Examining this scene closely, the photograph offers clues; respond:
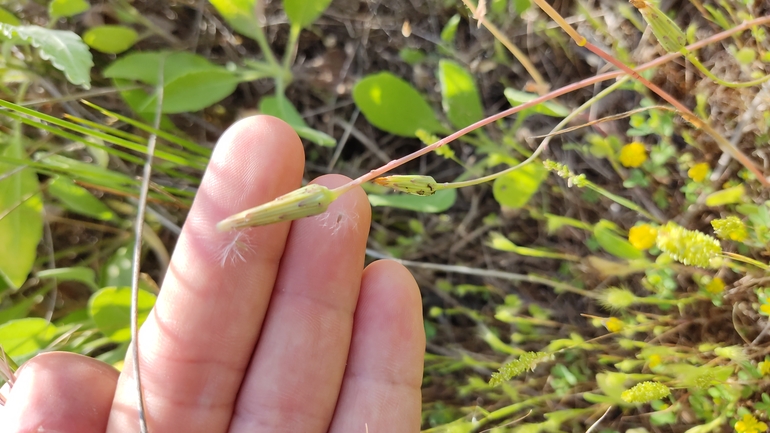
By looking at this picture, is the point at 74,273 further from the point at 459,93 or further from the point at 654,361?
the point at 654,361

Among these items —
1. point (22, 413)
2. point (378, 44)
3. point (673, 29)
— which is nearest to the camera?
point (673, 29)

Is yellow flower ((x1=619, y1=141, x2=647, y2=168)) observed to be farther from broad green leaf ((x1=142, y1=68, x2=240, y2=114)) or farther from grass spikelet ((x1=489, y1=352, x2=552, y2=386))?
broad green leaf ((x1=142, y1=68, x2=240, y2=114))

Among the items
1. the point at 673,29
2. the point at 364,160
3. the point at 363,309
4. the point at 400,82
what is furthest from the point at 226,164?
the point at 673,29

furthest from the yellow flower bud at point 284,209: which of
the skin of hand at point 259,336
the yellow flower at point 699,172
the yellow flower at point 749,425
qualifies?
the yellow flower at point 749,425

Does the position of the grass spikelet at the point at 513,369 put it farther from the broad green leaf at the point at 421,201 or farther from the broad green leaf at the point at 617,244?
the broad green leaf at the point at 421,201

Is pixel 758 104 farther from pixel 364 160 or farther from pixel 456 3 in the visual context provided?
pixel 364 160

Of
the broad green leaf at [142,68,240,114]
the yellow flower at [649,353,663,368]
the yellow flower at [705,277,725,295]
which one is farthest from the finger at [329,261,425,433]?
the broad green leaf at [142,68,240,114]

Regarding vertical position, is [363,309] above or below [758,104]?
below
